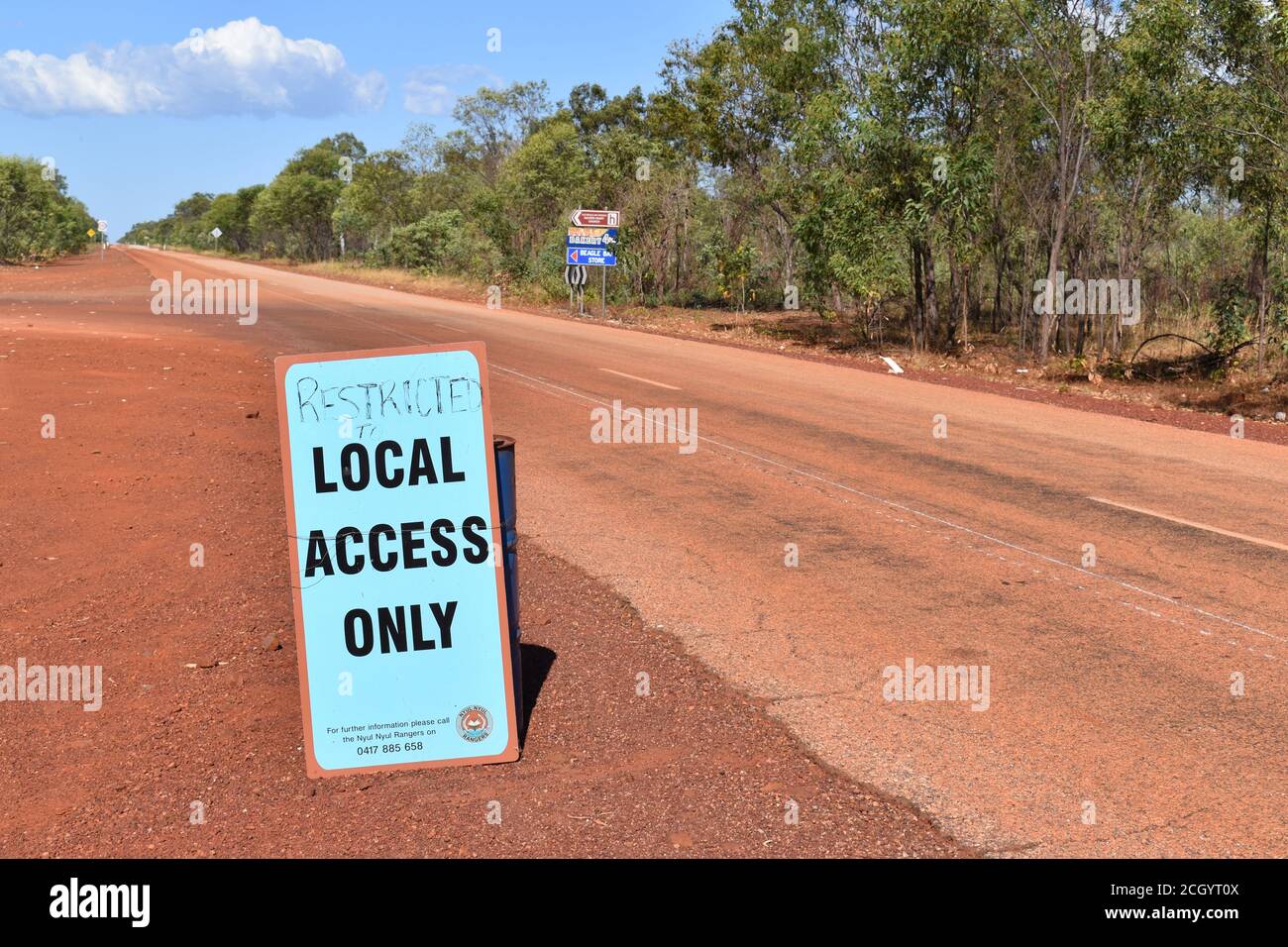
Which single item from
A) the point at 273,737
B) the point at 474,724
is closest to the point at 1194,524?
the point at 474,724

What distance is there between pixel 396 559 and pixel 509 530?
479mm

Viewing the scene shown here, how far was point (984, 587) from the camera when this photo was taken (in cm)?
690

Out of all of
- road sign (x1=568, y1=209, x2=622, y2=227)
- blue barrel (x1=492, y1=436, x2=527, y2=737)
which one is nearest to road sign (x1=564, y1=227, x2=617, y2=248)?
road sign (x1=568, y1=209, x2=622, y2=227)

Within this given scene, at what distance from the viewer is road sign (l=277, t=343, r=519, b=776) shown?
437cm

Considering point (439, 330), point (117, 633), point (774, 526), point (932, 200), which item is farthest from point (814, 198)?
point (117, 633)

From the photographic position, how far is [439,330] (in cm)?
2366

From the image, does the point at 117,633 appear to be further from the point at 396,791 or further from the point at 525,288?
the point at 525,288

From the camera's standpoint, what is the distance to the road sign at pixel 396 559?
4.37 m

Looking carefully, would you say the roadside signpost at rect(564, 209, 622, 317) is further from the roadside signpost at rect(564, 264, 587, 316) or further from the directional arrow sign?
Result: the roadside signpost at rect(564, 264, 587, 316)

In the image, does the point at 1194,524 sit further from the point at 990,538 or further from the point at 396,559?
the point at 396,559

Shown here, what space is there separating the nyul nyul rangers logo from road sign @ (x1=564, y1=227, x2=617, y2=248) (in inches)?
1030

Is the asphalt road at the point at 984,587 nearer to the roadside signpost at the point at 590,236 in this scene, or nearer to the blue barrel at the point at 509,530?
the blue barrel at the point at 509,530

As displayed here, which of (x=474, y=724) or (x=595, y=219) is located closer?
(x=474, y=724)

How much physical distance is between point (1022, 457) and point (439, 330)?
595 inches
